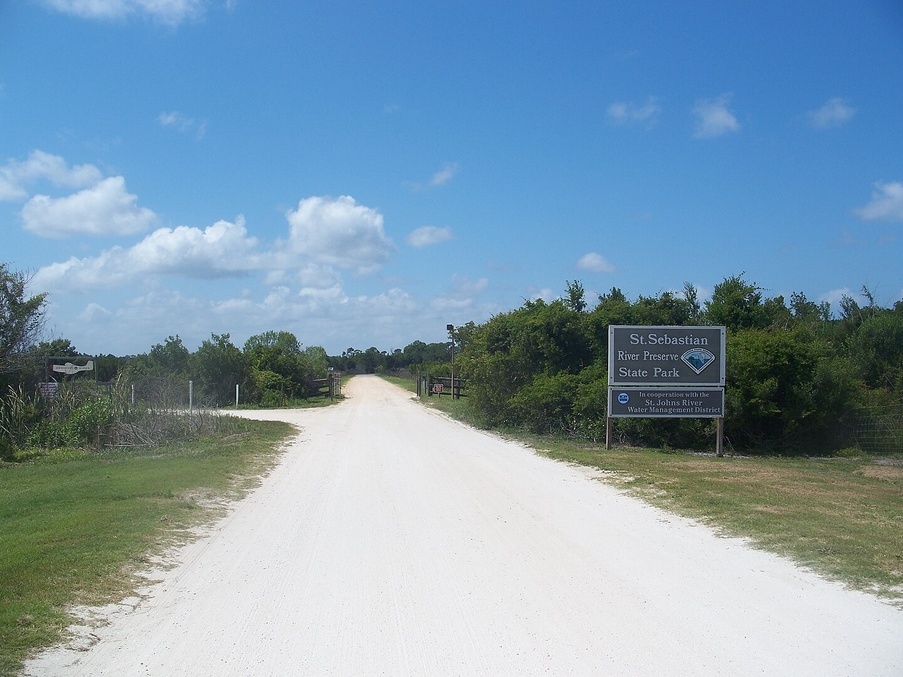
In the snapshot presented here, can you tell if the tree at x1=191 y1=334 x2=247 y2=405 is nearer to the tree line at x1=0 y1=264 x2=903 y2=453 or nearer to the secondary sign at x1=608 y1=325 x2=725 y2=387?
the tree line at x1=0 y1=264 x2=903 y2=453

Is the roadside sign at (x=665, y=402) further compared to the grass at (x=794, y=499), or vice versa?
the roadside sign at (x=665, y=402)

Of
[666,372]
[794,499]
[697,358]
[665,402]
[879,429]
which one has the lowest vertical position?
[794,499]

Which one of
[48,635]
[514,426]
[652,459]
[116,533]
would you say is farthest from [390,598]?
[514,426]

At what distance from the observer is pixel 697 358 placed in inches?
766

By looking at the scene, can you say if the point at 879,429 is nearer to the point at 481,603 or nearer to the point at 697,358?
the point at 697,358

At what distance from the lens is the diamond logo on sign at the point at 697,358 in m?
19.5

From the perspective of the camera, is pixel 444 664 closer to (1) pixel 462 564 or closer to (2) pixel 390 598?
(2) pixel 390 598

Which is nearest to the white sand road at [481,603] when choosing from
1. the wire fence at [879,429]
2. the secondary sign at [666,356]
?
the secondary sign at [666,356]

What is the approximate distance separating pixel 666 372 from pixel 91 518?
47.1 feet

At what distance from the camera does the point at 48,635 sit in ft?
18.4

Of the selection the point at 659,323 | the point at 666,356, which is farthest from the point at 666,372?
the point at 659,323

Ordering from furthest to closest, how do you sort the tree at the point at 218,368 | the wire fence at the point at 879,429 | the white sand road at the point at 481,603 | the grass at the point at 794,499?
the tree at the point at 218,368 → the wire fence at the point at 879,429 → the grass at the point at 794,499 → the white sand road at the point at 481,603

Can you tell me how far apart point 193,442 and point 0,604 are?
14022 millimetres

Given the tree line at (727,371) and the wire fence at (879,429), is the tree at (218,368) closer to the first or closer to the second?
the tree line at (727,371)
